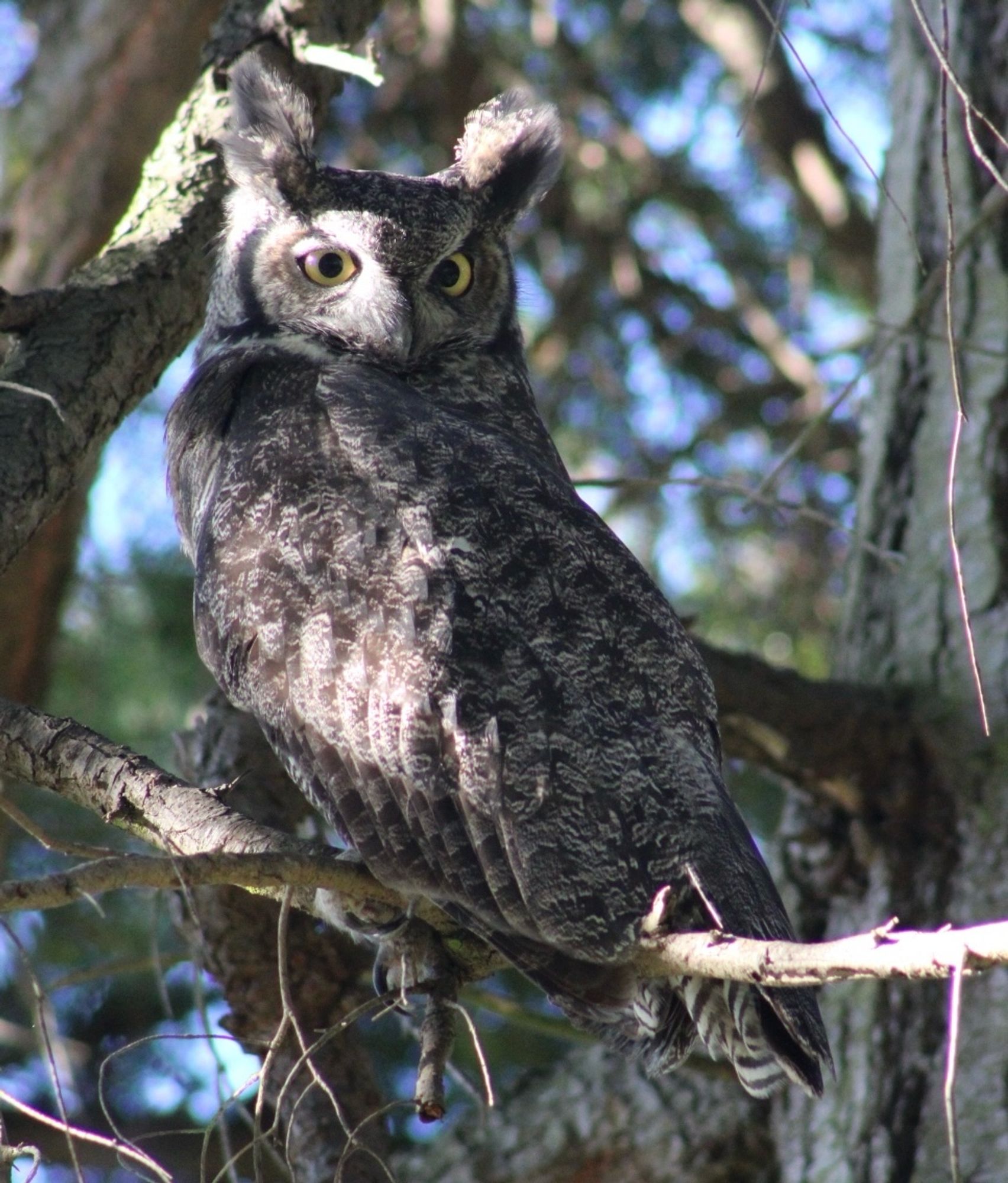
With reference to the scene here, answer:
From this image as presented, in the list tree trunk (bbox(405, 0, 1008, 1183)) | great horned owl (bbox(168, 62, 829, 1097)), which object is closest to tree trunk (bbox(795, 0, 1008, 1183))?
tree trunk (bbox(405, 0, 1008, 1183))

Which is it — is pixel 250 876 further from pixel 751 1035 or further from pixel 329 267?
pixel 329 267

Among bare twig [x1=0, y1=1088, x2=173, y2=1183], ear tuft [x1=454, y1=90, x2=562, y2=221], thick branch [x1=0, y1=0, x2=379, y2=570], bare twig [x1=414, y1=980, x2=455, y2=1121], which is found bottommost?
bare twig [x1=0, y1=1088, x2=173, y2=1183]

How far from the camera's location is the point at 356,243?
305 centimetres

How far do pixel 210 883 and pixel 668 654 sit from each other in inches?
41.8

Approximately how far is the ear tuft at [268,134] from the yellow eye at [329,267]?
0.18 m

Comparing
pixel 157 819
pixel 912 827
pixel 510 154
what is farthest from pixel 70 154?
pixel 912 827

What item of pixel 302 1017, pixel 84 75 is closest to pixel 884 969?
pixel 302 1017

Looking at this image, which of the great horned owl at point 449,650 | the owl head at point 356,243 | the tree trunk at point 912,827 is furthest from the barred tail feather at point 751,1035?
the owl head at point 356,243

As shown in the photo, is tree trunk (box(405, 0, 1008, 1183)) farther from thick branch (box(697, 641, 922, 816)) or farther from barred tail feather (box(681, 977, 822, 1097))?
barred tail feather (box(681, 977, 822, 1097))

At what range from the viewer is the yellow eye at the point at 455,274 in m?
3.21

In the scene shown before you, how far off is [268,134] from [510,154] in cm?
62

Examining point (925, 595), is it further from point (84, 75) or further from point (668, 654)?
point (84, 75)

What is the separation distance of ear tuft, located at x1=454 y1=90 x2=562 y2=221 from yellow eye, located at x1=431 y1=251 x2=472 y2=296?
25 cm

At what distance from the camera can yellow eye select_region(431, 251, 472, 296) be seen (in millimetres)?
3213
